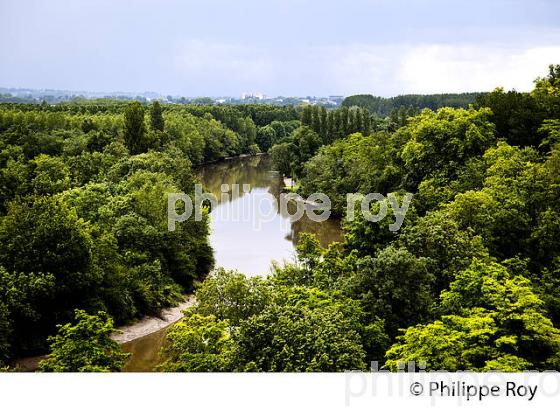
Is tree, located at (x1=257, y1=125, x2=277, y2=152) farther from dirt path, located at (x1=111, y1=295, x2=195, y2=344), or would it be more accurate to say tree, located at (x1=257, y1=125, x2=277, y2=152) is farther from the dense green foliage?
dirt path, located at (x1=111, y1=295, x2=195, y2=344)

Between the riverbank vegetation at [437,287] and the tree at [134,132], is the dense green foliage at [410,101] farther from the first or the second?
the riverbank vegetation at [437,287]

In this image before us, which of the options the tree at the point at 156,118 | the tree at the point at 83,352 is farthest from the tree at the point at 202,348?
the tree at the point at 156,118

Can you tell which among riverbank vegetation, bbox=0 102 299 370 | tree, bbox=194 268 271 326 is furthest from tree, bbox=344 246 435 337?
riverbank vegetation, bbox=0 102 299 370

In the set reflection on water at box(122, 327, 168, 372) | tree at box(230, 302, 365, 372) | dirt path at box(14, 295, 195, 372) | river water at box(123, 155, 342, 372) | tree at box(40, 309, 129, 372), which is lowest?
reflection on water at box(122, 327, 168, 372)

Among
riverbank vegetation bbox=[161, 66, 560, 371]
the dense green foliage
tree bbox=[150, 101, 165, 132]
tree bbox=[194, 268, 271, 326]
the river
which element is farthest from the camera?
the dense green foliage

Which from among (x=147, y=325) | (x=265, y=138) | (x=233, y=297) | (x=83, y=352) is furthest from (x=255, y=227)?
(x=265, y=138)

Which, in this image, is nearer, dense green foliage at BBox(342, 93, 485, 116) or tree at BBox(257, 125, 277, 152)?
tree at BBox(257, 125, 277, 152)

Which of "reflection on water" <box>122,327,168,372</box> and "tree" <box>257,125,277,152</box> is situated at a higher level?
"tree" <box>257,125,277,152</box>
